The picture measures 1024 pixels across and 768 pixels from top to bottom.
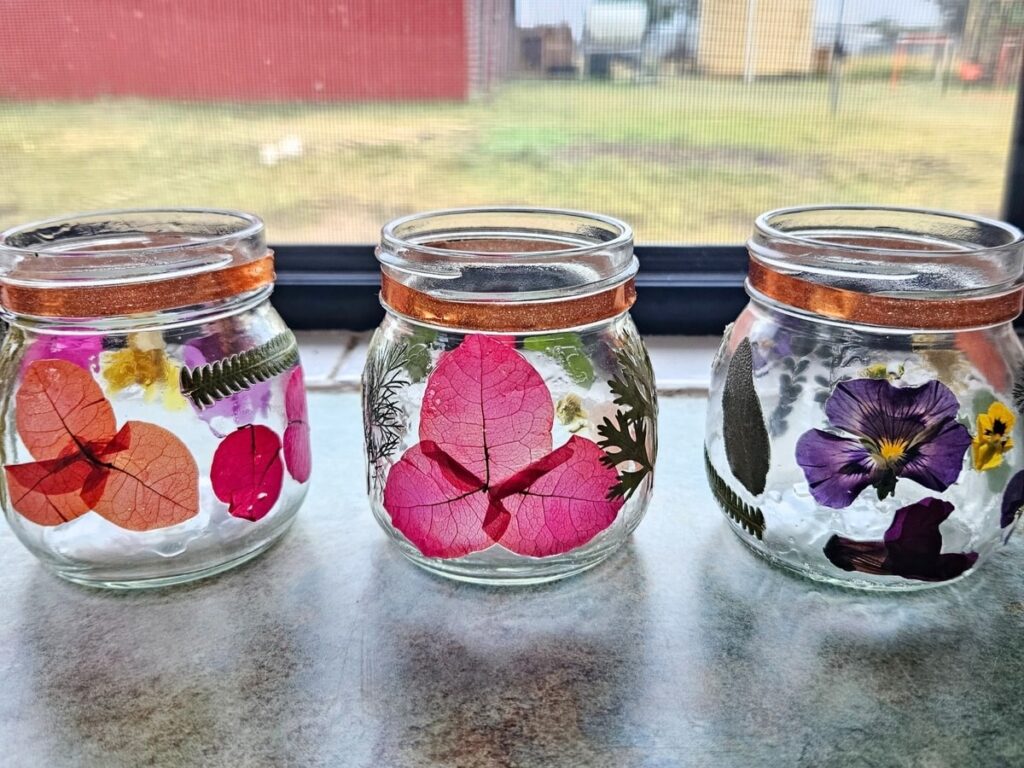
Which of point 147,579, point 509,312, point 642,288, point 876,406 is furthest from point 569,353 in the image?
point 642,288

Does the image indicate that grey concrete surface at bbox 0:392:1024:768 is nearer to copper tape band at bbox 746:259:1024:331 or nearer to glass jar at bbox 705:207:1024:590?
glass jar at bbox 705:207:1024:590

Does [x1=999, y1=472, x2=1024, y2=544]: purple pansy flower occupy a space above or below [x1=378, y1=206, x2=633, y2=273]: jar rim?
below

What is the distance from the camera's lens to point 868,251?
1.41 feet

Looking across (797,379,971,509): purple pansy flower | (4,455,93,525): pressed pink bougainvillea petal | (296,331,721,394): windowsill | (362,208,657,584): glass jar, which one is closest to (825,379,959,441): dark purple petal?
(797,379,971,509): purple pansy flower

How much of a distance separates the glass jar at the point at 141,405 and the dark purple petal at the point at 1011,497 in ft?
1.25

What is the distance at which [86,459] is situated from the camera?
46cm

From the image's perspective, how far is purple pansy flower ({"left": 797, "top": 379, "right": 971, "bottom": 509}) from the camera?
44cm

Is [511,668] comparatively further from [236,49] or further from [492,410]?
[236,49]

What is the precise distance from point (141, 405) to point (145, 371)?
0.02m

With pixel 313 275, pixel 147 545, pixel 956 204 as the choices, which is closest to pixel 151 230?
pixel 147 545

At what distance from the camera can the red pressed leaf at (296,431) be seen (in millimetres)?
515

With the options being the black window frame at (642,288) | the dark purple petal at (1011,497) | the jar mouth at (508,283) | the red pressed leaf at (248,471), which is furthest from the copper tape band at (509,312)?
the black window frame at (642,288)

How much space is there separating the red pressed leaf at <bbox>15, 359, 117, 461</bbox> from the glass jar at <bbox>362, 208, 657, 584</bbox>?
134mm

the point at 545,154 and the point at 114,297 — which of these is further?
the point at 545,154
